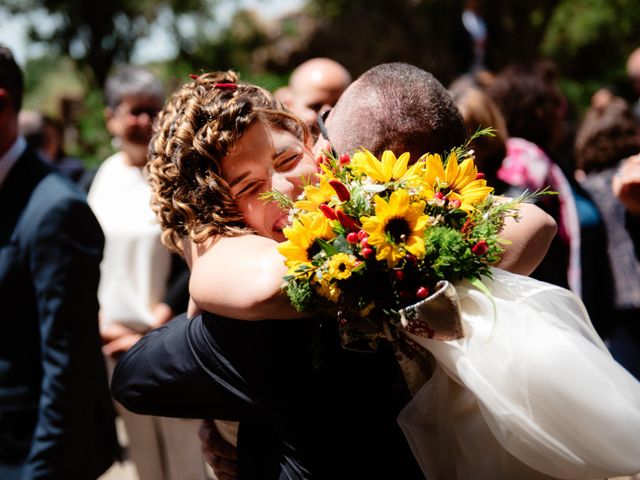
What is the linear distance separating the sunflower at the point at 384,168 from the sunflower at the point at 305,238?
0.15 meters

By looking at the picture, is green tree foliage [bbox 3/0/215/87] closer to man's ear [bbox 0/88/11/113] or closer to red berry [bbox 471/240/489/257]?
man's ear [bbox 0/88/11/113]

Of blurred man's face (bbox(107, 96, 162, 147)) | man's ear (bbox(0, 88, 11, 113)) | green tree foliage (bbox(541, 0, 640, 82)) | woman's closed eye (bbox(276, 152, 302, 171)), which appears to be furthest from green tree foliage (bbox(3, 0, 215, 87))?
woman's closed eye (bbox(276, 152, 302, 171))

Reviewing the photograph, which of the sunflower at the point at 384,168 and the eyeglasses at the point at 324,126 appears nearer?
the sunflower at the point at 384,168

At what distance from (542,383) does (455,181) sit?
1.65 ft

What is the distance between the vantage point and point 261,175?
190 cm

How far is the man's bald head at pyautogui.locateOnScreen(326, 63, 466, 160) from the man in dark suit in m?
1.41

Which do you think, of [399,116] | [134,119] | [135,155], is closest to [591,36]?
[134,119]

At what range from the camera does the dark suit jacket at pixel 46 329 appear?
2758 millimetres

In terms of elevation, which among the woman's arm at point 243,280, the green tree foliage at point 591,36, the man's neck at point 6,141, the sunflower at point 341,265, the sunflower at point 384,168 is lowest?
the green tree foliage at point 591,36

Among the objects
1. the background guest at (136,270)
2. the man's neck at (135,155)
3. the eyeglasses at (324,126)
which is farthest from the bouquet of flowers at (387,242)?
the man's neck at (135,155)

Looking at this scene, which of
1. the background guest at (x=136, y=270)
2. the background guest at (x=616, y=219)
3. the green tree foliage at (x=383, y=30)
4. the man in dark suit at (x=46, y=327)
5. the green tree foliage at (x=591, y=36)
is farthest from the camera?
the green tree foliage at (x=591, y=36)

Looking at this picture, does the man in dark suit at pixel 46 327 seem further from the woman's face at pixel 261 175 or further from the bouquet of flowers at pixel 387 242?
the bouquet of flowers at pixel 387 242

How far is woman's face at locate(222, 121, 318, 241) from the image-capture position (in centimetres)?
190

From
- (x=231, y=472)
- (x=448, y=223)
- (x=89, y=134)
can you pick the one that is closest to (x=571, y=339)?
(x=448, y=223)
